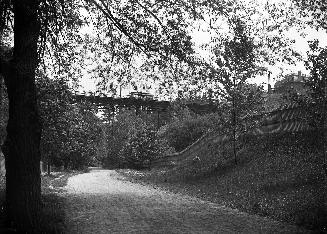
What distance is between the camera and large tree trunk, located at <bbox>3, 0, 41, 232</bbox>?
8609 millimetres

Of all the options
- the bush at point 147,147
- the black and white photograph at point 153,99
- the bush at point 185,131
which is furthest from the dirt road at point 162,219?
the bush at point 185,131

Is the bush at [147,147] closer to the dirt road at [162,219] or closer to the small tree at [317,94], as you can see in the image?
the dirt road at [162,219]

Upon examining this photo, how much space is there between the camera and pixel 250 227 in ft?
31.5

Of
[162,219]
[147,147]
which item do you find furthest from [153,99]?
[147,147]

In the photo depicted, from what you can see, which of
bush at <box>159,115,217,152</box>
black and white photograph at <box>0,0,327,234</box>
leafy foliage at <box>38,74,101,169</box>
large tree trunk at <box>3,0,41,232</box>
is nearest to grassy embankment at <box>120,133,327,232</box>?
black and white photograph at <box>0,0,327,234</box>

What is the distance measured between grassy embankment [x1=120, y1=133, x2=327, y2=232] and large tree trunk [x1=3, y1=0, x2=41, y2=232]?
641 centimetres

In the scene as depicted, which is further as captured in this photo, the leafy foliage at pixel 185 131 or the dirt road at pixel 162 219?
the leafy foliage at pixel 185 131

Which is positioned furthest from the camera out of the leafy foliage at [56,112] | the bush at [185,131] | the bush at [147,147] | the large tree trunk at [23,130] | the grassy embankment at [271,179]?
the bush at [185,131]

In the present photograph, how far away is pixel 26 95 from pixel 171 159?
34.5 metres

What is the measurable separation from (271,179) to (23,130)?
38.4 feet

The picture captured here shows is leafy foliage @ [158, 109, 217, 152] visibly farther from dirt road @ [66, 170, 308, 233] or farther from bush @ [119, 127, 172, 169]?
Answer: dirt road @ [66, 170, 308, 233]

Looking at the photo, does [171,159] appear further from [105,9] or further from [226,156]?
[105,9]

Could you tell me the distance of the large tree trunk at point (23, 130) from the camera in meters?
8.61

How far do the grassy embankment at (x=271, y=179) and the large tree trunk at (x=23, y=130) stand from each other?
6411 mm
